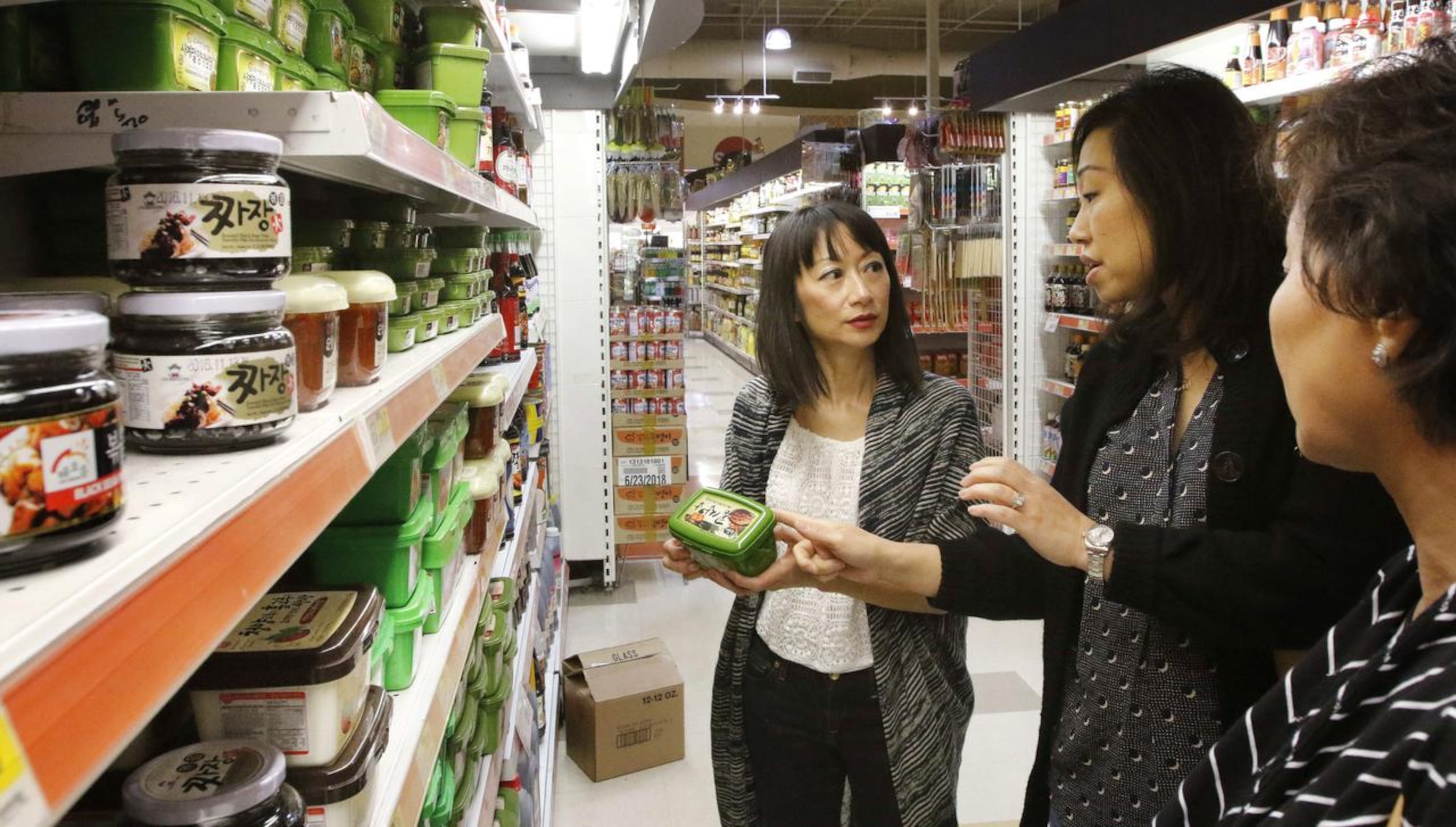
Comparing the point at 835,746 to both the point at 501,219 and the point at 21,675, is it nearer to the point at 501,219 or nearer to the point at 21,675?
the point at 21,675

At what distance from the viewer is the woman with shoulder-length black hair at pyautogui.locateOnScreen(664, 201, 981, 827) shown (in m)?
2.01

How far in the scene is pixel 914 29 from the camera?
55.9ft

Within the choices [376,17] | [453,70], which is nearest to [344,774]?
[376,17]

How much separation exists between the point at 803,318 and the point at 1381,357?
4.72 ft

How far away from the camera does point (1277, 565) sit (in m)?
1.29

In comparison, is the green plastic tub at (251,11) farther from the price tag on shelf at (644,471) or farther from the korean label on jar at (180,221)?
the price tag on shelf at (644,471)

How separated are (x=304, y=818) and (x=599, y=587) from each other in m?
4.71

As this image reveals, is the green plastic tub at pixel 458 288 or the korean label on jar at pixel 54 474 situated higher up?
the green plastic tub at pixel 458 288

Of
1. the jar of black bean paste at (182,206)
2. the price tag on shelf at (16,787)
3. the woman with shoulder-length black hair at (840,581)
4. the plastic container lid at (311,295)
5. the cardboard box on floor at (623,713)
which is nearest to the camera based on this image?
the price tag on shelf at (16,787)

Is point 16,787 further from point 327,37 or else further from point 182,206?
point 327,37

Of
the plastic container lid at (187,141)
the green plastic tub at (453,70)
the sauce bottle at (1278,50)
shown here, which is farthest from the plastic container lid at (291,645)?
the sauce bottle at (1278,50)

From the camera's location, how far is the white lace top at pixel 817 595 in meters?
2.03

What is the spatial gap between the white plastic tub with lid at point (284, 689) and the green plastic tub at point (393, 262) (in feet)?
2.58

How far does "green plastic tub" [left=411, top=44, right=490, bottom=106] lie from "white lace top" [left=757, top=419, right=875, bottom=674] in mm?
989
